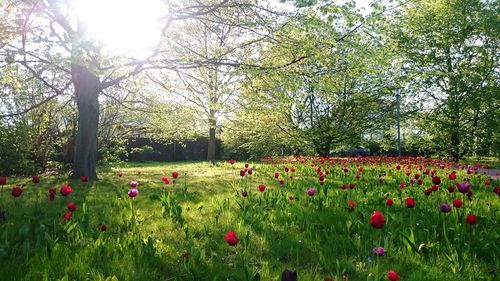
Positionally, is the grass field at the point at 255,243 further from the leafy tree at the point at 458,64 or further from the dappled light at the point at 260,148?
the leafy tree at the point at 458,64

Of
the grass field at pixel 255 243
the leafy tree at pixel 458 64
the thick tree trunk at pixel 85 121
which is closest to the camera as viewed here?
the grass field at pixel 255 243

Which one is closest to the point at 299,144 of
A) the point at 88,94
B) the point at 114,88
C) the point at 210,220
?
the point at 114,88

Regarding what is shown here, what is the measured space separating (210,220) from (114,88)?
14.3m

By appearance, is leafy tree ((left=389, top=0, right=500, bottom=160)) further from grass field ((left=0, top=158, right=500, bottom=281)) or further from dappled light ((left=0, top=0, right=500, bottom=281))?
grass field ((left=0, top=158, right=500, bottom=281))

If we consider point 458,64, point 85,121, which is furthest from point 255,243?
point 458,64

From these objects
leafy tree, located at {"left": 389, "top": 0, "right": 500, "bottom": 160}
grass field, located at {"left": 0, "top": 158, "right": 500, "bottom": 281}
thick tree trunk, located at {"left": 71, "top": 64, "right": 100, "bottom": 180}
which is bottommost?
grass field, located at {"left": 0, "top": 158, "right": 500, "bottom": 281}

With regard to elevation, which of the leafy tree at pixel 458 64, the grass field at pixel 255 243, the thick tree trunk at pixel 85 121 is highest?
the leafy tree at pixel 458 64

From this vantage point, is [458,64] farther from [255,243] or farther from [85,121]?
[255,243]

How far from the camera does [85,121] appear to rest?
9672 mm

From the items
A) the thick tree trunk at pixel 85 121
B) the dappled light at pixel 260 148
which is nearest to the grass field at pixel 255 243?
the dappled light at pixel 260 148

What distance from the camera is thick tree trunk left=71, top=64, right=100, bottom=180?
9703 mm

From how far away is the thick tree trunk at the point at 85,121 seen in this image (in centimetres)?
970

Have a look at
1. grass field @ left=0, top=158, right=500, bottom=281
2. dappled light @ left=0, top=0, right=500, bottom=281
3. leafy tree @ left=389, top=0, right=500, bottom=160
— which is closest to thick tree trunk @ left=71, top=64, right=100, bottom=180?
dappled light @ left=0, top=0, right=500, bottom=281

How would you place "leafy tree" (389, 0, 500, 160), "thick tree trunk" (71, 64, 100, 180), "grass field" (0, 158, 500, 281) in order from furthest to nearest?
"leafy tree" (389, 0, 500, 160), "thick tree trunk" (71, 64, 100, 180), "grass field" (0, 158, 500, 281)
